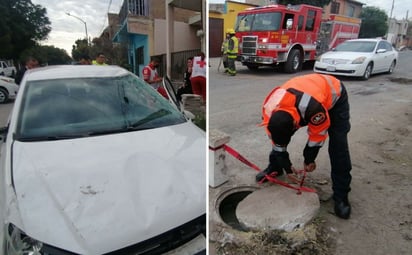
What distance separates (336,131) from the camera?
1527 millimetres

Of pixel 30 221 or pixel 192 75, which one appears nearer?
pixel 30 221

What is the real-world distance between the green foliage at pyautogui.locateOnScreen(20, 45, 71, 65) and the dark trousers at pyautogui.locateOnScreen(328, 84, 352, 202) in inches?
48.6

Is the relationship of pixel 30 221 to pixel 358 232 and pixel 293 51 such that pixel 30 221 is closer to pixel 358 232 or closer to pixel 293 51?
pixel 358 232

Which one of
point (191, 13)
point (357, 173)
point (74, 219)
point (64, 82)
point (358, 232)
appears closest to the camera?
point (74, 219)

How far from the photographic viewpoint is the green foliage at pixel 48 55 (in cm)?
114

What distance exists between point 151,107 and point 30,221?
2.35 ft

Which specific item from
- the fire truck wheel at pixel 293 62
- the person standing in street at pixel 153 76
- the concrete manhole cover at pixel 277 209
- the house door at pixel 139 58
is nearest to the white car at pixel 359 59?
the fire truck wheel at pixel 293 62

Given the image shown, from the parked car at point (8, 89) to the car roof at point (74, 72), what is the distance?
9 cm

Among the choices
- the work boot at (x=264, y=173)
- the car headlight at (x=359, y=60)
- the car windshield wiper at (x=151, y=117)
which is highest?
the car headlight at (x=359, y=60)

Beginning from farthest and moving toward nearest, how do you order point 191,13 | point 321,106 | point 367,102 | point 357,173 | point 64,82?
point 367,102
point 357,173
point 64,82
point 321,106
point 191,13

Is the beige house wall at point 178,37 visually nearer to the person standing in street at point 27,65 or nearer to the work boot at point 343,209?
the person standing in street at point 27,65

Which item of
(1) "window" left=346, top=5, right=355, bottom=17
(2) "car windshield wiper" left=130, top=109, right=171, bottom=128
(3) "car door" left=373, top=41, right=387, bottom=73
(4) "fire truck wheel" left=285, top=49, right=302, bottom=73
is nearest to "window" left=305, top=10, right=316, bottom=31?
(1) "window" left=346, top=5, right=355, bottom=17

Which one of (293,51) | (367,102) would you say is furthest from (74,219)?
(293,51)

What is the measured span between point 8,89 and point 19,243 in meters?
0.88
